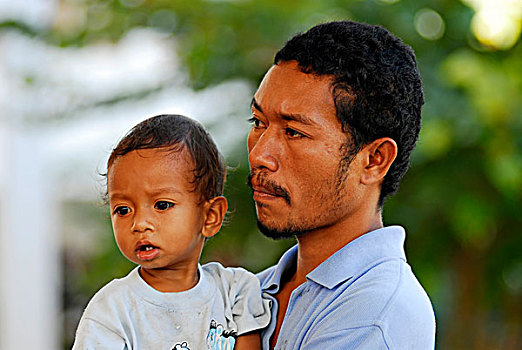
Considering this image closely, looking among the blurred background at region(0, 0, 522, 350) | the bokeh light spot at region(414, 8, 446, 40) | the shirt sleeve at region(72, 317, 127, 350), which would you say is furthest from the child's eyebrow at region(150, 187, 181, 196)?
the bokeh light spot at region(414, 8, 446, 40)

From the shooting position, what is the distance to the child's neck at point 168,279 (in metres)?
1.51

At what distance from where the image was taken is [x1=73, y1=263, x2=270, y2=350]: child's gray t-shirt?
1.41 m

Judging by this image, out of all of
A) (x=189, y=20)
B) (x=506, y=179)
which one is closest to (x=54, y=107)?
(x=189, y=20)

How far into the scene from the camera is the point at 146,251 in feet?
4.82

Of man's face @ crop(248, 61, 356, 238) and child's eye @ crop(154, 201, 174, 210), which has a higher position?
man's face @ crop(248, 61, 356, 238)

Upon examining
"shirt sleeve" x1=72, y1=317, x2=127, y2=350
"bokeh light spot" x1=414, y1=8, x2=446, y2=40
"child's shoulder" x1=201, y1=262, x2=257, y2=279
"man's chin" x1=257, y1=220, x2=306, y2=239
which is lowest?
"shirt sleeve" x1=72, y1=317, x2=127, y2=350

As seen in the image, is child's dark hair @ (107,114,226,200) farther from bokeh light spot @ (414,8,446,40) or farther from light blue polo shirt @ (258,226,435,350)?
bokeh light spot @ (414,8,446,40)

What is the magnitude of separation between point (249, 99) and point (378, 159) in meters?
1.98

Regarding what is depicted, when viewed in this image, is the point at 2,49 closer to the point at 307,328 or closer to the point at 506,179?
the point at 506,179

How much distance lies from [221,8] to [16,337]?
249 centimetres

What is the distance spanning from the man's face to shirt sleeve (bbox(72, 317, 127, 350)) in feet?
1.23

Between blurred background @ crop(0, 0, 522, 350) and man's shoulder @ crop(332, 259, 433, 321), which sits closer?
man's shoulder @ crop(332, 259, 433, 321)

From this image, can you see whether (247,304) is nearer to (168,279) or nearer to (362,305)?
(168,279)

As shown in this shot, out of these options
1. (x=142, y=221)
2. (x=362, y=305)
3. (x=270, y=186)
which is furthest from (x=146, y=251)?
(x=362, y=305)
